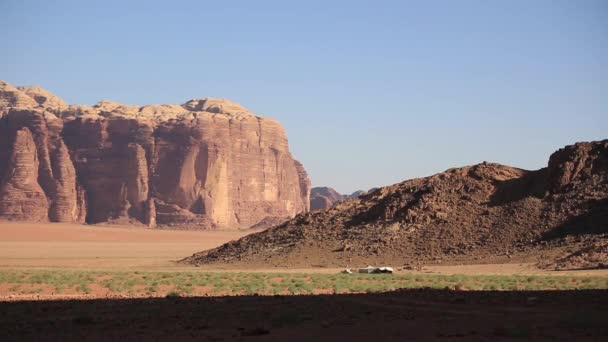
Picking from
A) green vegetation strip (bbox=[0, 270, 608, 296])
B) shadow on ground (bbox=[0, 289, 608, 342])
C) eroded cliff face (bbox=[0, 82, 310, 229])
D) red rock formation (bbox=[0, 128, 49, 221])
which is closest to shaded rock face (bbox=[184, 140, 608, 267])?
green vegetation strip (bbox=[0, 270, 608, 296])

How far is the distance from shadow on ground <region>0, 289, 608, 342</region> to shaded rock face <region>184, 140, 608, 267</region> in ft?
69.7

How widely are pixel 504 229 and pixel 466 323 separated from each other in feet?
106

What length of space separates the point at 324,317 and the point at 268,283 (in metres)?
13.7

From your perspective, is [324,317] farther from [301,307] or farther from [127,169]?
[127,169]

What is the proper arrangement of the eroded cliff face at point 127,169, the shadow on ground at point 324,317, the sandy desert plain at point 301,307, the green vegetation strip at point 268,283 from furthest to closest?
1. the eroded cliff face at point 127,169
2. the green vegetation strip at point 268,283
3. the sandy desert plain at point 301,307
4. the shadow on ground at point 324,317

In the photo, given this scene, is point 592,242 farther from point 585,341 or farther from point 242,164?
point 242,164

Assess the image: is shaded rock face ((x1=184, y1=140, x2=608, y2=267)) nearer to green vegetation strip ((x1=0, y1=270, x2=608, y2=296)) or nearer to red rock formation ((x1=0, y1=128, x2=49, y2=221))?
green vegetation strip ((x1=0, y1=270, x2=608, y2=296))

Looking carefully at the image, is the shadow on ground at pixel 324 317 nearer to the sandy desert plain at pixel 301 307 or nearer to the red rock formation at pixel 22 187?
the sandy desert plain at pixel 301 307

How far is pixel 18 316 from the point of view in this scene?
20.2 m

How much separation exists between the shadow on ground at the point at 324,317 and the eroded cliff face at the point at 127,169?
113 metres

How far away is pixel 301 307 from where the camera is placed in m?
21.4

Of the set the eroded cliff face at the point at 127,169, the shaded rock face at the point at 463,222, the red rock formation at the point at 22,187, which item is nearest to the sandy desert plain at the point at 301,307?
the shaded rock face at the point at 463,222

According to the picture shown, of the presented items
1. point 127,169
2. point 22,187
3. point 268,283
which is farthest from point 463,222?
point 22,187

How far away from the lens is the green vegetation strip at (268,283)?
28.9 metres
